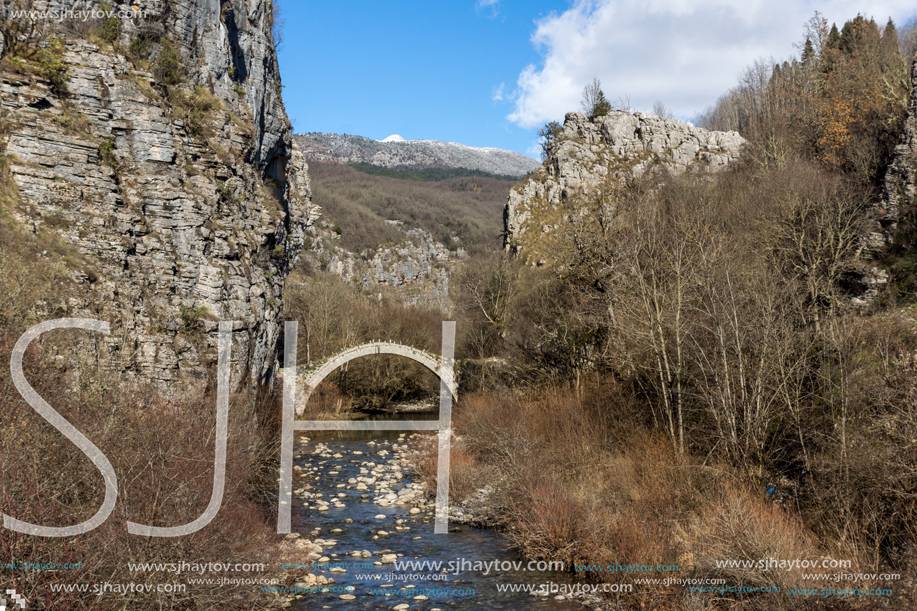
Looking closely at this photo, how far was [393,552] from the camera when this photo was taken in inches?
490

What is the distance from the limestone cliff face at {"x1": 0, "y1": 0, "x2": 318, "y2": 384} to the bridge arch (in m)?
11.9

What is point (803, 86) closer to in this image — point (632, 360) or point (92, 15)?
point (632, 360)

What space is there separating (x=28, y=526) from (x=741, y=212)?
86.1 feet

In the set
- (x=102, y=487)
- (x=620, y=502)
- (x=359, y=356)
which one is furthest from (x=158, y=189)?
(x=359, y=356)

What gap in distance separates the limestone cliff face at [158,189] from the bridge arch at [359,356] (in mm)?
11914

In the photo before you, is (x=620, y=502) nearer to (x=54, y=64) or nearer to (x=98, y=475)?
(x=98, y=475)

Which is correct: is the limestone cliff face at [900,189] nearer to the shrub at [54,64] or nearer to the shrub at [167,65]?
Result: the shrub at [167,65]

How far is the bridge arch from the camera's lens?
31.4m

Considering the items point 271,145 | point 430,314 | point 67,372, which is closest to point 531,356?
point 271,145

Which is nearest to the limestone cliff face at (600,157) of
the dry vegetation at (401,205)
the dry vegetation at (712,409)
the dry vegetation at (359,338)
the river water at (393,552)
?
the dry vegetation at (359,338)

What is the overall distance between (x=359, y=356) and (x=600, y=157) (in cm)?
3060

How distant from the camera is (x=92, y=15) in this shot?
16.5 metres

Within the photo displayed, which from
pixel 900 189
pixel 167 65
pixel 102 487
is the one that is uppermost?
pixel 167 65

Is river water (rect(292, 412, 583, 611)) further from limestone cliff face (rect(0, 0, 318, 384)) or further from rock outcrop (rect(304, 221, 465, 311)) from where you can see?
rock outcrop (rect(304, 221, 465, 311))
